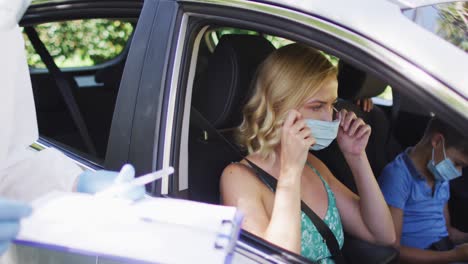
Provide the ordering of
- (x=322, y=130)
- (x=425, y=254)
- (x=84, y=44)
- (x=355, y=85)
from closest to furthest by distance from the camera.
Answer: (x=322, y=130) < (x=425, y=254) < (x=355, y=85) < (x=84, y=44)

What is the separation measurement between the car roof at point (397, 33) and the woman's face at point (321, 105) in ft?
1.72

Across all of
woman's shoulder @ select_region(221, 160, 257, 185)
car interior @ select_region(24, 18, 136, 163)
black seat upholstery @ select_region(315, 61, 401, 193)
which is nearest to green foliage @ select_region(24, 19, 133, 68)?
car interior @ select_region(24, 18, 136, 163)

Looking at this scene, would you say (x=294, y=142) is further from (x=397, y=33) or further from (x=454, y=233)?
(x=454, y=233)

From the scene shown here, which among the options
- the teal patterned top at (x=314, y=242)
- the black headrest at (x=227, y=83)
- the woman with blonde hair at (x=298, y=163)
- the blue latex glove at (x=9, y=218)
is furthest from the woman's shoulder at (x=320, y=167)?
the blue latex glove at (x=9, y=218)

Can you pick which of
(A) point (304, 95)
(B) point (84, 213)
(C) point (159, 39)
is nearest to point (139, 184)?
(B) point (84, 213)

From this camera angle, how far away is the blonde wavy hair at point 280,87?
2.05 metres

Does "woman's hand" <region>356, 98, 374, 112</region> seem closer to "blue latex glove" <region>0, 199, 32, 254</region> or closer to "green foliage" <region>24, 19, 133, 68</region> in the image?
"blue latex glove" <region>0, 199, 32, 254</region>

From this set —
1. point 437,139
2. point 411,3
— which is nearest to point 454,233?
point 437,139

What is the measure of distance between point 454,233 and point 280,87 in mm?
1190

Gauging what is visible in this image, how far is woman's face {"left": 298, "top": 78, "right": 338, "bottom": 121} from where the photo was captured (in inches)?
79.7

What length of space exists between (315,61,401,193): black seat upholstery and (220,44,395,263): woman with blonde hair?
28cm

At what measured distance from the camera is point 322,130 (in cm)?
199

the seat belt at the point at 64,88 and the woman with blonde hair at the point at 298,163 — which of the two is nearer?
the woman with blonde hair at the point at 298,163

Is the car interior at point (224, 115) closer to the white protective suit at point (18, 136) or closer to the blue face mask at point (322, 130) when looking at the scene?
the blue face mask at point (322, 130)
